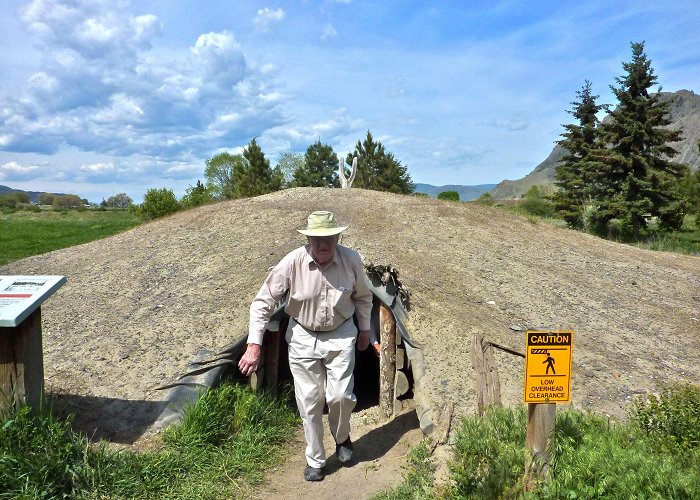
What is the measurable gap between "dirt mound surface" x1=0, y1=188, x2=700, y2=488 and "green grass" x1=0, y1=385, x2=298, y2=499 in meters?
0.66

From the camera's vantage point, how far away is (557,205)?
30.5 m

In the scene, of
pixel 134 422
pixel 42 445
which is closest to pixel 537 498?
pixel 42 445

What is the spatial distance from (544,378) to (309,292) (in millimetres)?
1923

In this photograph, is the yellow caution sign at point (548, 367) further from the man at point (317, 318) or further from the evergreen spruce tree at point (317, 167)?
the evergreen spruce tree at point (317, 167)

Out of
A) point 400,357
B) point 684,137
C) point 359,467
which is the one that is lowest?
point 359,467

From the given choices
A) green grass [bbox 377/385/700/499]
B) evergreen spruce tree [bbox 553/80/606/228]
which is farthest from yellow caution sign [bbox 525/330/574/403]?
evergreen spruce tree [bbox 553/80/606/228]

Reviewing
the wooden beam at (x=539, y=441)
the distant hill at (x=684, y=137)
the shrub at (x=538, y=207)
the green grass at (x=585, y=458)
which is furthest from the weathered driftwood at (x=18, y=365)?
the distant hill at (x=684, y=137)

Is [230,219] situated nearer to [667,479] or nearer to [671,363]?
[671,363]

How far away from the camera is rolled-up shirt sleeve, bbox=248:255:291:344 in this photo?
441 centimetres

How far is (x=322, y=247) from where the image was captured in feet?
14.3

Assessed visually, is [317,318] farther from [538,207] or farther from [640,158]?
[538,207]

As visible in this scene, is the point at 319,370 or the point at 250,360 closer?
the point at 250,360

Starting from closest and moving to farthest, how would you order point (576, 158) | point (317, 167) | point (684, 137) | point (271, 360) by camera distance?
point (271, 360), point (576, 158), point (317, 167), point (684, 137)

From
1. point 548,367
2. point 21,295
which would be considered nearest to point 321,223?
point 548,367
